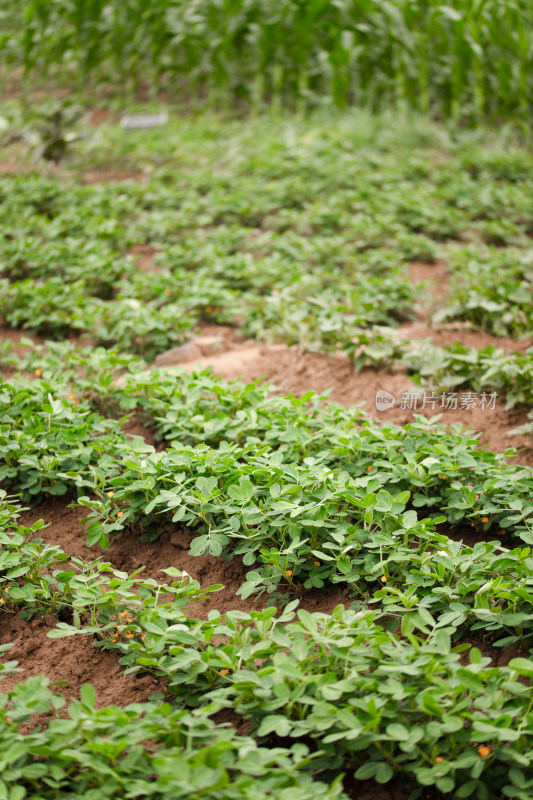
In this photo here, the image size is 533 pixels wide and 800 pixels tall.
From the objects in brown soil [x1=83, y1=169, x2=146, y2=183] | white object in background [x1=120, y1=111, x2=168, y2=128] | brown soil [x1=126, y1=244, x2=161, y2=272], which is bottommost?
brown soil [x1=126, y1=244, x2=161, y2=272]

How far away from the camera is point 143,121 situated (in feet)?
27.7

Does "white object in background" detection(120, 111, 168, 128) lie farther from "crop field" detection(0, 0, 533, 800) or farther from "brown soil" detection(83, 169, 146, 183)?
"brown soil" detection(83, 169, 146, 183)

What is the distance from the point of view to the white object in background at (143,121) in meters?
8.39

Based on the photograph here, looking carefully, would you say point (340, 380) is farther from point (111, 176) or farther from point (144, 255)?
point (111, 176)

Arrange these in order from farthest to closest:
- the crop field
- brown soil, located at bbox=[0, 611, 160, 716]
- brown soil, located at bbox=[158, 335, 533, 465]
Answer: brown soil, located at bbox=[158, 335, 533, 465]
brown soil, located at bbox=[0, 611, 160, 716]
the crop field

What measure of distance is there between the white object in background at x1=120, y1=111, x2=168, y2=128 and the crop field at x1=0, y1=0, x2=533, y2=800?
1.41 metres

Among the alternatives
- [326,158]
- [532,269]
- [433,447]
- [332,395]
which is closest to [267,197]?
[326,158]

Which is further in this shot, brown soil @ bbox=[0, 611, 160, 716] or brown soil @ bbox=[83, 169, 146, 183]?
brown soil @ bbox=[83, 169, 146, 183]

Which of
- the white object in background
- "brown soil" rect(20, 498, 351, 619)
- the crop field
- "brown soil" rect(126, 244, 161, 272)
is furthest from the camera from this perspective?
the white object in background

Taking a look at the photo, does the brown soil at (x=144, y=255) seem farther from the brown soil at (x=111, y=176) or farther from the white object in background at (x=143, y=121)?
the white object in background at (x=143, y=121)

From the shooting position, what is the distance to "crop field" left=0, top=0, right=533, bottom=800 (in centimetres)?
153

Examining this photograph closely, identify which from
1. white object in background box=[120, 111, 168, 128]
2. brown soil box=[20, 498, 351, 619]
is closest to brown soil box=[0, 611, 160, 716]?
brown soil box=[20, 498, 351, 619]

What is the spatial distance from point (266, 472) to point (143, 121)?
742 centimetres

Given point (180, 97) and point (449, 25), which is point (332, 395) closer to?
point (449, 25)
